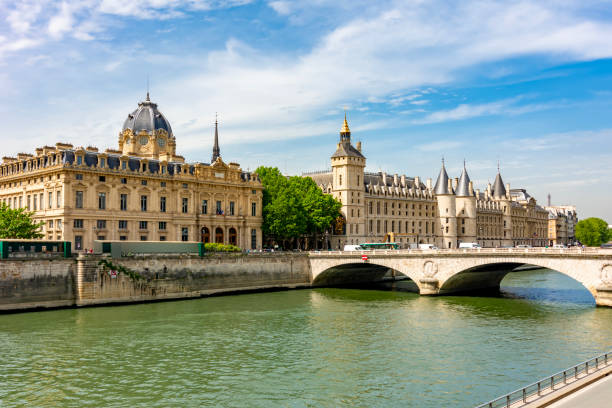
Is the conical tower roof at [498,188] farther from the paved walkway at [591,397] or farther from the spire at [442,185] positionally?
the paved walkway at [591,397]

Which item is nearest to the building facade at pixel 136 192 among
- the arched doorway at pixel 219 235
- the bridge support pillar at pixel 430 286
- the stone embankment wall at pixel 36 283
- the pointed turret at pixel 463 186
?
the arched doorway at pixel 219 235

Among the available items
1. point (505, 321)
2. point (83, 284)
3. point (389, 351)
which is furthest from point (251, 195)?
point (389, 351)

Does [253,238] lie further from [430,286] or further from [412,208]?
[412,208]

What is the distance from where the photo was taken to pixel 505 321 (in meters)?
48.7

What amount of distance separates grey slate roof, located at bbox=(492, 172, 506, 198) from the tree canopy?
264ft

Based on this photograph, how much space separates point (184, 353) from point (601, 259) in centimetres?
3694

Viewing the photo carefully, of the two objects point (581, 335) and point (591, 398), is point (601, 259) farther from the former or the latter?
point (591, 398)

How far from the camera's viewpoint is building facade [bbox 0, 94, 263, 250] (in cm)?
7144

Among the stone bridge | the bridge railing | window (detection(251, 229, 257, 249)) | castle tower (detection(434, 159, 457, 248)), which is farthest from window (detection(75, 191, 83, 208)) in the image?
castle tower (detection(434, 159, 457, 248))

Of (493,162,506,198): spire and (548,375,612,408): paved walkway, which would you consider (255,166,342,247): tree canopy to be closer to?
(548,375,612,408): paved walkway

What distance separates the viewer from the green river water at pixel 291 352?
29406mm

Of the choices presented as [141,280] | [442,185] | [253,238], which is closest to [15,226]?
[141,280]

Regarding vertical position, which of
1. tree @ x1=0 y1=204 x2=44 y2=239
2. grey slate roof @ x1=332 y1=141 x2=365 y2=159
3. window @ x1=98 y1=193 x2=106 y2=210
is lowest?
tree @ x1=0 y1=204 x2=44 y2=239

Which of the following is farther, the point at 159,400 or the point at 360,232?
the point at 360,232
